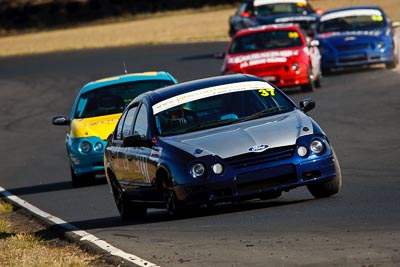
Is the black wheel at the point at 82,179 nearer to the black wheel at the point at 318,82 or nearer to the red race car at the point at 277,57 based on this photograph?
the red race car at the point at 277,57

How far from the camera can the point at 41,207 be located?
1569cm

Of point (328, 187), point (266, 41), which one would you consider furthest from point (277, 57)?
point (328, 187)

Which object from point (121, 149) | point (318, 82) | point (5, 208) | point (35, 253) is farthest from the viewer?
point (318, 82)

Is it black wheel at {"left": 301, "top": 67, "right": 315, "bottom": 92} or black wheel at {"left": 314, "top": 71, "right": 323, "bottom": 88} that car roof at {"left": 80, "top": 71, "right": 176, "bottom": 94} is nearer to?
black wheel at {"left": 301, "top": 67, "right": 315, "bottom": 92}

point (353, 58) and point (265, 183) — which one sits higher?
point (265, 183)

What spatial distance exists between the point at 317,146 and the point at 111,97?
694 centimetres

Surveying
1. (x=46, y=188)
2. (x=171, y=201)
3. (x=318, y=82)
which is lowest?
(x=318, y=82)

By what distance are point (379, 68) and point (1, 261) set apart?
21.6m

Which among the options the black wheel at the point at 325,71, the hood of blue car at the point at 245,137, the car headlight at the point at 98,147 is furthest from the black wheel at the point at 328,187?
the black wheel at the point at 325,71

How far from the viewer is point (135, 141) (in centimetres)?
1223

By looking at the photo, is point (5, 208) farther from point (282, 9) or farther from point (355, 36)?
point (282, 9)

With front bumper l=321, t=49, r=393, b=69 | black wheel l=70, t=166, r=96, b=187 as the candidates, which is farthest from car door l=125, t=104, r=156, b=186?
front bumper l=321, t=49, r=393, b=69

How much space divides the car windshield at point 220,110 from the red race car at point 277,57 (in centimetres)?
1421

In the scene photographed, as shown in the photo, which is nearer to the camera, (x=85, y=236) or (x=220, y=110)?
(x=85, y=236)
